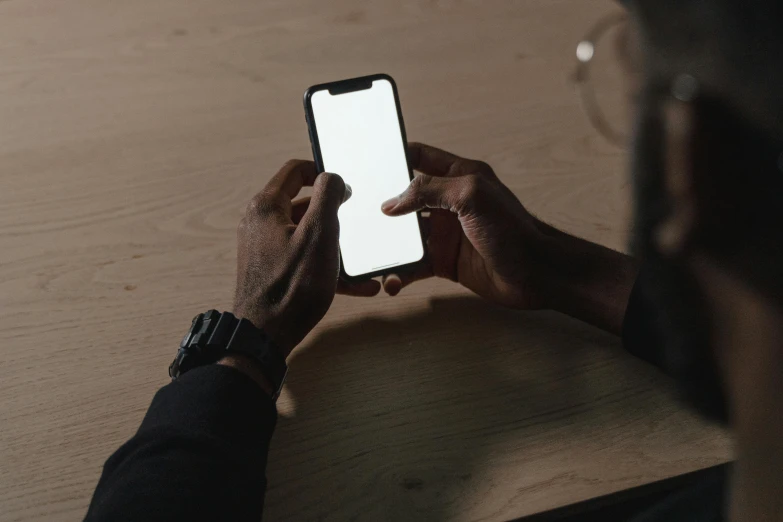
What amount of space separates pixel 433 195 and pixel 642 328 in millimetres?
232

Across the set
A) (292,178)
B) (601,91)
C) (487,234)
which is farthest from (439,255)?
(601,91)

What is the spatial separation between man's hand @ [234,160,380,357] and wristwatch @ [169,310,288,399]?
2 cm

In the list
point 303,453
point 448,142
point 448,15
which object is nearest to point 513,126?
point 448,142

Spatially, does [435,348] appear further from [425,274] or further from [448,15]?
[448,15]

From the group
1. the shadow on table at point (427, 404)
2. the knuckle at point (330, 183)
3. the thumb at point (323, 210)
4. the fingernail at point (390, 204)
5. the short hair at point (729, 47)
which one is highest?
the short hair at point (729, 47)

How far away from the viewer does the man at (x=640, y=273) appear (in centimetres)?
28

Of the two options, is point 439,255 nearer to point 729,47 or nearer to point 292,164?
point 292,164

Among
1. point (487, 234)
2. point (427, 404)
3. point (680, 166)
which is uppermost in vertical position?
point (680, 166)

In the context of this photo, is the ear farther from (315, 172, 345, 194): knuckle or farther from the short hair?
(315, 172, 345, 194): knuckle

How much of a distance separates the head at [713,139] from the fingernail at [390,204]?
354mm

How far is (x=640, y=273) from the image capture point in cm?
57

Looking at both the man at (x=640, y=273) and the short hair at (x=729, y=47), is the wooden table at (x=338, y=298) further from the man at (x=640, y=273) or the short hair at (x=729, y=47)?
the short hair at (x=729, y=47)

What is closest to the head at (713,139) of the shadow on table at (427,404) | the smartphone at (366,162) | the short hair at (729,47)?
the short hair at (729,47)

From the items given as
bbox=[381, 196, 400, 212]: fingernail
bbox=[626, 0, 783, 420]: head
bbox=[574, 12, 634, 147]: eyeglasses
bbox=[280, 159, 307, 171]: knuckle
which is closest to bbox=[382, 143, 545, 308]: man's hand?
bbox=[381, 196, 400, 212]: fingernail
